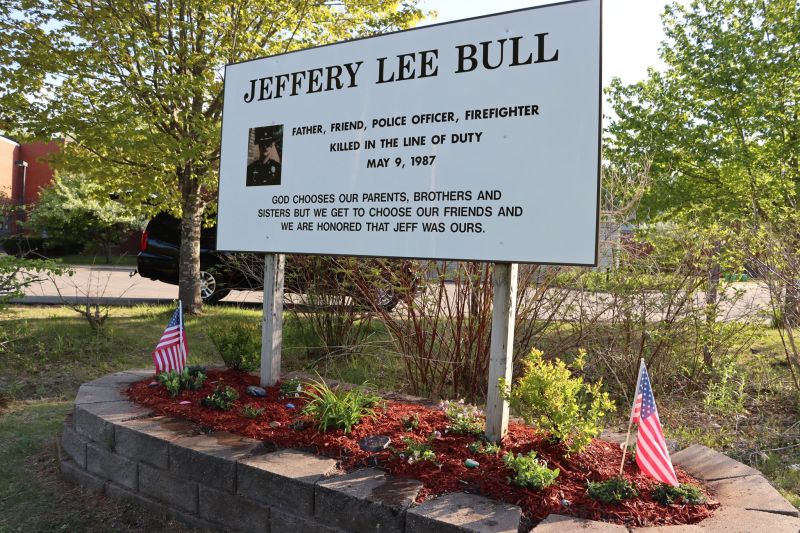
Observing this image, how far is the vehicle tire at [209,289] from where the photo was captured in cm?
1045

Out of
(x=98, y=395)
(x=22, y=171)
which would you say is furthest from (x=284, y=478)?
(x=22, y=171)

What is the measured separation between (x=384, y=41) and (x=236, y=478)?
9.15 ft

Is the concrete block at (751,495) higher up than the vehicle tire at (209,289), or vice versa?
the vehicle tire at (209,289)

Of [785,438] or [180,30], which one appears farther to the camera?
[180,30]

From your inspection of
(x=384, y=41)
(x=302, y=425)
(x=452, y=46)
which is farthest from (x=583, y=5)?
(x=302, y=425)

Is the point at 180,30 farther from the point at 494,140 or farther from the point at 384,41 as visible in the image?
the point at 494,140

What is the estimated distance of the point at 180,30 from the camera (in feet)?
27.0

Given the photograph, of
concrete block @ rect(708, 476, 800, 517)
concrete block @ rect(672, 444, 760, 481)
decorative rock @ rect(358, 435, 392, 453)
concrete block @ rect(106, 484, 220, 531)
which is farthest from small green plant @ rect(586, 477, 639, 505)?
concrete block @ rect(106, 484, 220, 531)

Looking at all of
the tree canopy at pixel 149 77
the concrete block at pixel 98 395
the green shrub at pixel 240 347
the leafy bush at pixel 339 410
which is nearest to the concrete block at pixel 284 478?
the leafy bush at pixel 339 410

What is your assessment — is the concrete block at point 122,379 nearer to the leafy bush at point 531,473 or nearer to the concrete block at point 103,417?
the concrete block at point 103,417

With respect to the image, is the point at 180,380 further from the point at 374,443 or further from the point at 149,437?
the point at 374,443

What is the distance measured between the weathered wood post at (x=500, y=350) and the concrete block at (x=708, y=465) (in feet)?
3.19

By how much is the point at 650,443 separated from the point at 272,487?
178cm

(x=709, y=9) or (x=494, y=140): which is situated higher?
(x=709, y=9)
